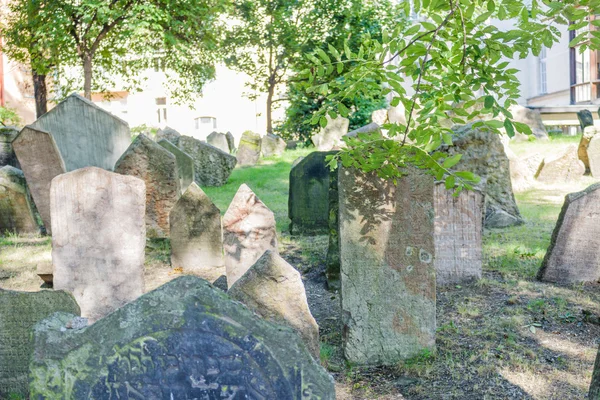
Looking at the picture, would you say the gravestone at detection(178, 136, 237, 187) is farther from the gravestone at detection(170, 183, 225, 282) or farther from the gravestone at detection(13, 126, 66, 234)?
the gravestone at detection(170, 183, 225, 282)

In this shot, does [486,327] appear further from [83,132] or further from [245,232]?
[83,132]

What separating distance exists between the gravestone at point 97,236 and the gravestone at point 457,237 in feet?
9.72

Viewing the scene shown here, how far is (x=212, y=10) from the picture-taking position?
18.0 meters

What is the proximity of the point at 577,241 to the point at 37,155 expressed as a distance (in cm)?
698

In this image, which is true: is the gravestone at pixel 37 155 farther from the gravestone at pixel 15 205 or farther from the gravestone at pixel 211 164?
the gravestone at pixel 211 164

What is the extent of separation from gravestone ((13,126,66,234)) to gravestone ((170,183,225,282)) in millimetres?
2386

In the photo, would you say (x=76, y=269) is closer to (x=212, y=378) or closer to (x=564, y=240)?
(x=212, y=378)

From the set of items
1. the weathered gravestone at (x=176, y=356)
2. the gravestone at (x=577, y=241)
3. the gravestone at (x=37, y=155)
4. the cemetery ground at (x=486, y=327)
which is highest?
the gravestone at (x=37, y=155)

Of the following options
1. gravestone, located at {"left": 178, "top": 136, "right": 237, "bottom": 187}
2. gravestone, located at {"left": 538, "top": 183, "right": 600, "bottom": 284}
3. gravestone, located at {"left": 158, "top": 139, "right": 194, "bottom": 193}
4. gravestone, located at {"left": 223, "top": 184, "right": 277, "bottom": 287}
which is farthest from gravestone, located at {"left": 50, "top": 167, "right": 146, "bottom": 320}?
gravestone, located at {"left": 178, "top": 136, "right": 237, "bottom": 187}

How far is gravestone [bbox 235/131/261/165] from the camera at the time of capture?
18828 mm

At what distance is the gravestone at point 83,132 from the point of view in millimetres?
9961

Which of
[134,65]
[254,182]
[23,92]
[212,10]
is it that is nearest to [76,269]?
[254,182]

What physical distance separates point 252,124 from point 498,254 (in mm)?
29640

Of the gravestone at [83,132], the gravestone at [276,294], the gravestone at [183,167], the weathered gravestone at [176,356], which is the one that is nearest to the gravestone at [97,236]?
the gravestone at [276,294]
